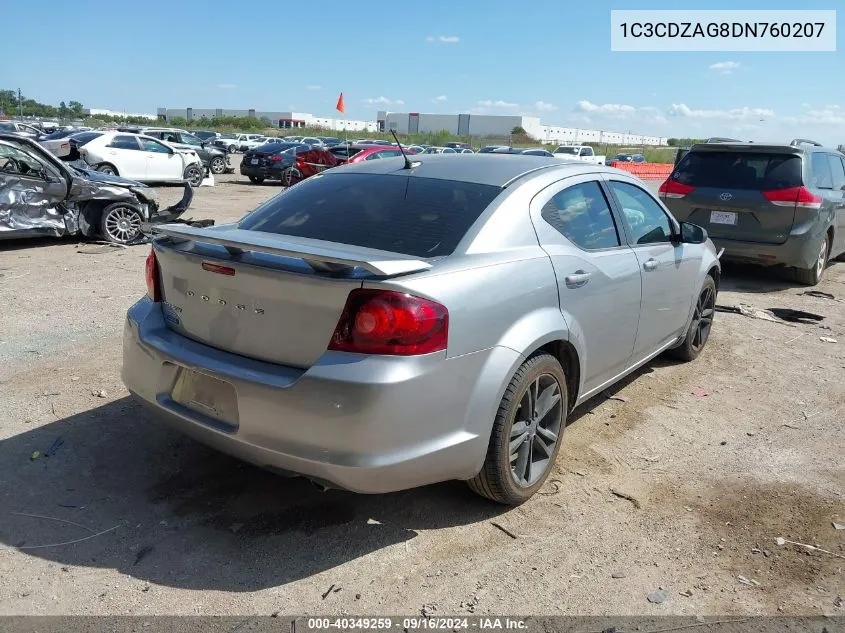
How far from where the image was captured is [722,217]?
343 inches

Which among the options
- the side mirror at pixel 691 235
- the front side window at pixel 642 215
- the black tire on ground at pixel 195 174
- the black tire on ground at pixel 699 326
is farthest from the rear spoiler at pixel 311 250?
the black tire on ground at pixel 195 174

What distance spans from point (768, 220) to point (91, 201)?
8.99 m

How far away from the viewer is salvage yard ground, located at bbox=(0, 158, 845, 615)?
2807mm

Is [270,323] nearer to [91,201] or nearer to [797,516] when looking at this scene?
[797,516]

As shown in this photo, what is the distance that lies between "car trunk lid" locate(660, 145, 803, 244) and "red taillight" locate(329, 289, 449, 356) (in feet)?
23.2

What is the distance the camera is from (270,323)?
2.93m

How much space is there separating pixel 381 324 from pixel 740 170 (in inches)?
293

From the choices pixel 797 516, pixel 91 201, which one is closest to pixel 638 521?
pixel 797 516

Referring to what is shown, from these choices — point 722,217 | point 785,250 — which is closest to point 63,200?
point 722,217

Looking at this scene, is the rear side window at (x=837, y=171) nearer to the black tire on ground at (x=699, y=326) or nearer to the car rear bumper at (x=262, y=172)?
the black tire on ground at (x=699, y=326)

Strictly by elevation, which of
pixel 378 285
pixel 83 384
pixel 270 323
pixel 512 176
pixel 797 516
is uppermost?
pixel 512 176

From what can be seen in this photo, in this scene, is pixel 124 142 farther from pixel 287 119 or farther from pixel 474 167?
pixel 287 119

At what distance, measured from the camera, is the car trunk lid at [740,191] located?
8.40m

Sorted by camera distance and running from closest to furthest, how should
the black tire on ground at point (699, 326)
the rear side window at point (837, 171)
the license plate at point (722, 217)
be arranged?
1. the black tire on ground at point (699, 326)
2. the license plate at point (722, 217)
3. the rear side window at point (837, 171)
